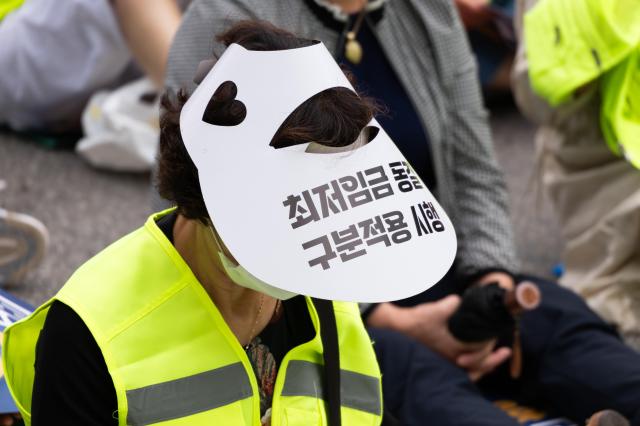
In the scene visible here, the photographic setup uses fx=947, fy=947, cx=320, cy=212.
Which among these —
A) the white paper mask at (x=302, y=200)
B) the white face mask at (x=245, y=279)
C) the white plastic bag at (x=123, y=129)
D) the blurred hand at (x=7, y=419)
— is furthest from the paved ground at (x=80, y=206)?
the white paper mask at (x=302, y=200)

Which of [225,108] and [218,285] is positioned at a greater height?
[225,108]

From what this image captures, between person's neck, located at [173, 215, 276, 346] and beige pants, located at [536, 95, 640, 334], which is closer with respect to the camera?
person's neck, located at [173, 215, 276, 346]

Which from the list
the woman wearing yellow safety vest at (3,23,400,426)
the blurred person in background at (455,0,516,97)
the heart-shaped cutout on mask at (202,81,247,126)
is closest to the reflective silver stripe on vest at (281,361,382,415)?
the woman wearing yellow safety vest at (3,23,400,426)

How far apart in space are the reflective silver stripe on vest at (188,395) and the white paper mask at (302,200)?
0.26 metres

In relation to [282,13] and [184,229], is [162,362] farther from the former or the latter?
[282,13]

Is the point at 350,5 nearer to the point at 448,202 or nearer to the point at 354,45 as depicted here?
the point at 354,45

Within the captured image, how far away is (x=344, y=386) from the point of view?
58.3 inches

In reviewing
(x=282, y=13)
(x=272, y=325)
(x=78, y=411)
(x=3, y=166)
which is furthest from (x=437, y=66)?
(x=3, y=166)

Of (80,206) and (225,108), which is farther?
(80,206)

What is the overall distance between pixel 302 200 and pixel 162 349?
1.04ft

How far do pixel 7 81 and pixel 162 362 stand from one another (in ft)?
7.30

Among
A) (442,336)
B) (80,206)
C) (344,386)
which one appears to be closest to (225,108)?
(344,386)

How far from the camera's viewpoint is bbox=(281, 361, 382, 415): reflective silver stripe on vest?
1.44 meters

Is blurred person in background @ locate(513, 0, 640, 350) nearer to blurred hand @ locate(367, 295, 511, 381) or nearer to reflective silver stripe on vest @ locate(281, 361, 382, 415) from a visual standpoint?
blurred hand @ locate(367, 295, 511, 381)
